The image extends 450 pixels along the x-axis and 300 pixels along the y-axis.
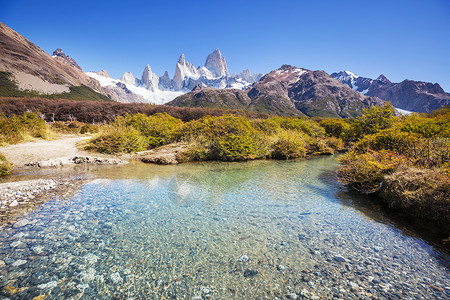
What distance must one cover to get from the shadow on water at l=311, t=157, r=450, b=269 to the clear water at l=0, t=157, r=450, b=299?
8cm

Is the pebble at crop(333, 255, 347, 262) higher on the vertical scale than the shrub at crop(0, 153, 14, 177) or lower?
lower

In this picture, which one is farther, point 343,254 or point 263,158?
point 263,158

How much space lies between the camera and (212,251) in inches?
185

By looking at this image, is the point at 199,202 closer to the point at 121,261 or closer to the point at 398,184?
the point at 121,261

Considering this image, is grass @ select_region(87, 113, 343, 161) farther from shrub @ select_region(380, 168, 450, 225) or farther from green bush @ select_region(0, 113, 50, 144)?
shrub @ select_region(380, 168, 450, 225)

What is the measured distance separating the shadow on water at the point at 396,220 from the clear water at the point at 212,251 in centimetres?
8

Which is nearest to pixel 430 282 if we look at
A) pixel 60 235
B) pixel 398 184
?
pixel 398 184

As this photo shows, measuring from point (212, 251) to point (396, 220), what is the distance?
22.8 ft

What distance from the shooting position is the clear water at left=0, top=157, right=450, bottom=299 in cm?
352

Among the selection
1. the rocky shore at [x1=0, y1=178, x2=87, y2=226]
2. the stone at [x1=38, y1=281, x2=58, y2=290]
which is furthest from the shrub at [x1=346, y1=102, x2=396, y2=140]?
the rocky shore at [x1=0, y1=178, x2=87, y2=226]

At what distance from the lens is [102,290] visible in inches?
133

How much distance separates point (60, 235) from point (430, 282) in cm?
894

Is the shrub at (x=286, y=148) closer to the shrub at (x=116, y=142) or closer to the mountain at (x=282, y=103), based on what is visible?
the shrub at (x=116, y=142)

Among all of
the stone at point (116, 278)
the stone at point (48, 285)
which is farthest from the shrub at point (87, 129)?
the stone at point (116, 278)
